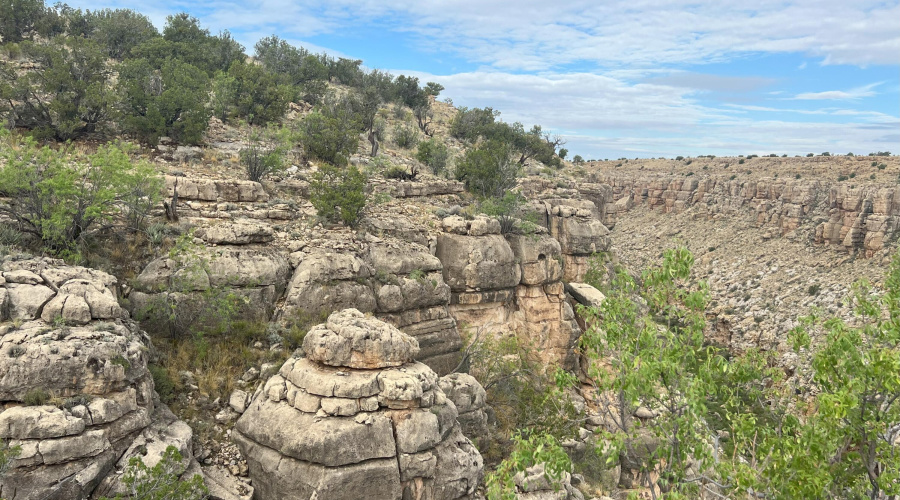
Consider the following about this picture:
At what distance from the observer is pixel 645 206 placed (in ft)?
258

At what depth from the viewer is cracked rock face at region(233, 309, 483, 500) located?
355 inches

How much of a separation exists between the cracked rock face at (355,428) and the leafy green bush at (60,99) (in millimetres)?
15237

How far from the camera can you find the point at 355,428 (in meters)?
9.25

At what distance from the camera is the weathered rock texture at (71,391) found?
7.48 metres

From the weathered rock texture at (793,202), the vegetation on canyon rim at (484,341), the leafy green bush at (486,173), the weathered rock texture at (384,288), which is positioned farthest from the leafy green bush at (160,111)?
the weathered rock texture at (793,202)

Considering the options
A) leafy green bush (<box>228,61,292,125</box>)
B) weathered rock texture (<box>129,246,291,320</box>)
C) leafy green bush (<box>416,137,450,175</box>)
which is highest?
leafy green bush (<box>228,61,292,125</box>)

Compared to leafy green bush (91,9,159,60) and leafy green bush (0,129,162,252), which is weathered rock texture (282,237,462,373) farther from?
leafy green bush (91,9,159,60)

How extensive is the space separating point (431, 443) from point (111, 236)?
34.1 ft

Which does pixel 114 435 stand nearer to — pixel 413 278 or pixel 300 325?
pixel 300 325

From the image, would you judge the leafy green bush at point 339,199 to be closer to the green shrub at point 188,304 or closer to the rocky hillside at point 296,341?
the rocky hillside at point 296,341

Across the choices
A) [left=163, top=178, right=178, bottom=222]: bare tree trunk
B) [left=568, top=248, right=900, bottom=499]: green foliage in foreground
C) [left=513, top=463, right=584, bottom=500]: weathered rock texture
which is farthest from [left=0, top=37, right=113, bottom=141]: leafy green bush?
[left=568, top=248, right=900, bottom=499]: green foliage in foreground

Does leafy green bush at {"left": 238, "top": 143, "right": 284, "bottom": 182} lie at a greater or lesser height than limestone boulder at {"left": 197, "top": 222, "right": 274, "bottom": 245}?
greater

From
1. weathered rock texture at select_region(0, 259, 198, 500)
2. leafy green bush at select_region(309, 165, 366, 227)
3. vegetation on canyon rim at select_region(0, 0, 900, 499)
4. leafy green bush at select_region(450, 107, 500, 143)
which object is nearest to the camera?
vegetation on canyon rim at select_region(0, 0, 900, 499)

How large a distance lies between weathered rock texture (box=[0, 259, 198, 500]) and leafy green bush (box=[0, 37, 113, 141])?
1139 cm
